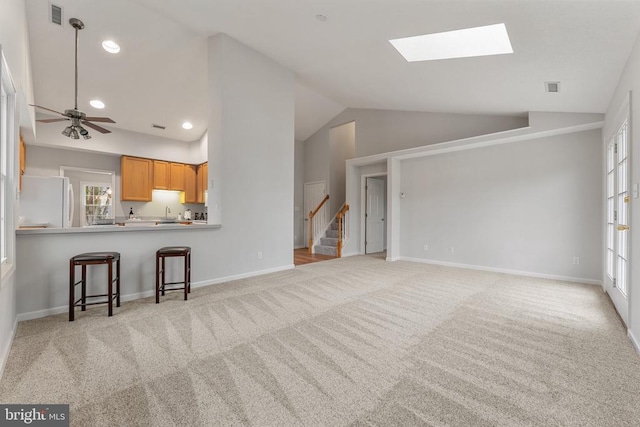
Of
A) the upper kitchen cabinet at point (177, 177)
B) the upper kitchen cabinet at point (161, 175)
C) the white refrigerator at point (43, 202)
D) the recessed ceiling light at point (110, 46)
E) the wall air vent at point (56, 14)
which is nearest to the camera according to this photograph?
the wall air vent at point (56, 14)

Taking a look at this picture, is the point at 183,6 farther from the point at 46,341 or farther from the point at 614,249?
the point at 614,249

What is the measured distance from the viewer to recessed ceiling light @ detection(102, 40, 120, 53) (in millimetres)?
4051

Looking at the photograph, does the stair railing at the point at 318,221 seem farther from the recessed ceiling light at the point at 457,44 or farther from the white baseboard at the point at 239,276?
the recessed ceiling light at the point at 457,44

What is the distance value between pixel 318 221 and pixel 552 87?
557cm

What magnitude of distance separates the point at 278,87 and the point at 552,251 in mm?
5381

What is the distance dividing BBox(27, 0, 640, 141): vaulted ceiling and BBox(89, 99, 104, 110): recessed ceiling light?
3.5 inches

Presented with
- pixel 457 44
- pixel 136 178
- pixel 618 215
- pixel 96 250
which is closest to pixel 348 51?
pixel 457 44

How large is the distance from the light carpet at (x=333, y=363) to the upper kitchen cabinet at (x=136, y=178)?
4460 millimetres

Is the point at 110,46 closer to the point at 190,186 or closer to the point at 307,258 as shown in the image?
the point at 190,186

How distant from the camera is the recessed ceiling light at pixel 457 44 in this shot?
126 inches

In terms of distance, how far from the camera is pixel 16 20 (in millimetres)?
2701

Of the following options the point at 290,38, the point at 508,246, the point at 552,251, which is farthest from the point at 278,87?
the point at 552,251

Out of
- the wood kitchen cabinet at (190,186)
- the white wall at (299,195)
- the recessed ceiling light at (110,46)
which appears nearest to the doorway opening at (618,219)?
the recessed ceiling light at (110,46)

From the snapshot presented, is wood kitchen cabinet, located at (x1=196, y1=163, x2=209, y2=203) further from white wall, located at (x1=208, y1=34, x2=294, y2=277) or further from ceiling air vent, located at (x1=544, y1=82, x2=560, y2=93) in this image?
ceiling air vent, located at (x1=544, y1=82, x2=560, y2=93)
